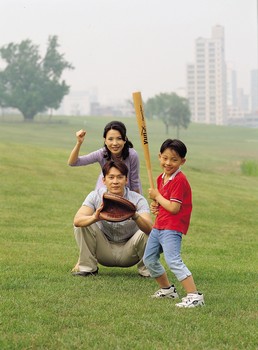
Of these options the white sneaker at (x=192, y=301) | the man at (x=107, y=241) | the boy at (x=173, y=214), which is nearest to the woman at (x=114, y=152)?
the man at (x=107, y=241)

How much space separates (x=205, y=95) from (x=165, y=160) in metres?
164

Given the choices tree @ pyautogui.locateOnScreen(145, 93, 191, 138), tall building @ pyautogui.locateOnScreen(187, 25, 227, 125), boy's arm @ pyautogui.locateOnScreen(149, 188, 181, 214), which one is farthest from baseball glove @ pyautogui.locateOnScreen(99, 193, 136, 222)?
tall building @ pyautogui.locateOnScreen(187, 25, 227, 125)

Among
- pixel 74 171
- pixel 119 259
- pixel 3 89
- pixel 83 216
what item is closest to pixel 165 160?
pixel 83 216

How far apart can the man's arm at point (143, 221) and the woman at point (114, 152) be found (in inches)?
24.2

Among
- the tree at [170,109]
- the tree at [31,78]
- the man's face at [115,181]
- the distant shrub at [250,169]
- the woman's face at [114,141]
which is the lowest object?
the distant shrub at [250,169]

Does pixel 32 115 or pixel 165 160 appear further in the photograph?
pixel 32 115

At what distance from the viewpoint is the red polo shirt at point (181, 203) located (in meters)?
5.96

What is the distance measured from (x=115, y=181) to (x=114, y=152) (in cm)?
58

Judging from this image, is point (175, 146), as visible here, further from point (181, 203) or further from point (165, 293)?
point (165, 293)

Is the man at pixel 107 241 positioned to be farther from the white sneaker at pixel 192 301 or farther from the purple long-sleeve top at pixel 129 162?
the white sneaker at pixel 192 301

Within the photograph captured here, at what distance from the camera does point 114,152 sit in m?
6.95

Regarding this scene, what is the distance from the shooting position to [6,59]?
274 ft

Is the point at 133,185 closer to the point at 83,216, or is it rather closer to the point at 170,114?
the point at 83,216

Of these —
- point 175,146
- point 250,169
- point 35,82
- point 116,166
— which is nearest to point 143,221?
point 116,166
